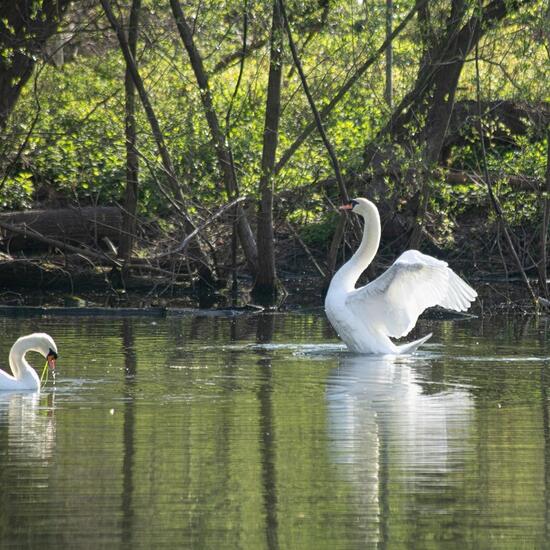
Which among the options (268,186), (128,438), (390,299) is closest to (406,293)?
(390,299)

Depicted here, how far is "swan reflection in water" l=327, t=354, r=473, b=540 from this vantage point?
7469mm

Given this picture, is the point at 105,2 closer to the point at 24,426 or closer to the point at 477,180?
the point at 477,180

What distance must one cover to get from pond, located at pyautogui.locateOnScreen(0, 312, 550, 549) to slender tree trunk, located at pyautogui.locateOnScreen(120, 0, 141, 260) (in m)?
5.54

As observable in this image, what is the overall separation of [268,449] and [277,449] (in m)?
0.05

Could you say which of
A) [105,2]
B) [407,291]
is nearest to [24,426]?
[407,291]

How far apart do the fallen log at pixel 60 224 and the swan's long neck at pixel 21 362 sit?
9.60m

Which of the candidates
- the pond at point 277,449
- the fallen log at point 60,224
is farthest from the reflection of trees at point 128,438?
the fallen log at point 60,224

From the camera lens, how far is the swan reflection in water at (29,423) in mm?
8258

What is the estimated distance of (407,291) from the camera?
14148 mm

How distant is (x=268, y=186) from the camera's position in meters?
18.4

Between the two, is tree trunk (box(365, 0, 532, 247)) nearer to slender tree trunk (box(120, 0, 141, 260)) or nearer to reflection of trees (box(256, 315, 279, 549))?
slender tree trunk (box(120, 0, 141, 260))

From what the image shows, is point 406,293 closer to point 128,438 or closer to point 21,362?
point 21,362

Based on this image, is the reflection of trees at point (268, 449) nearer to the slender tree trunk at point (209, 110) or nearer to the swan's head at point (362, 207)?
the swan's head at point (362, 207)

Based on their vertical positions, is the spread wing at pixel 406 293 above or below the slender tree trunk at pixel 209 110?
below
